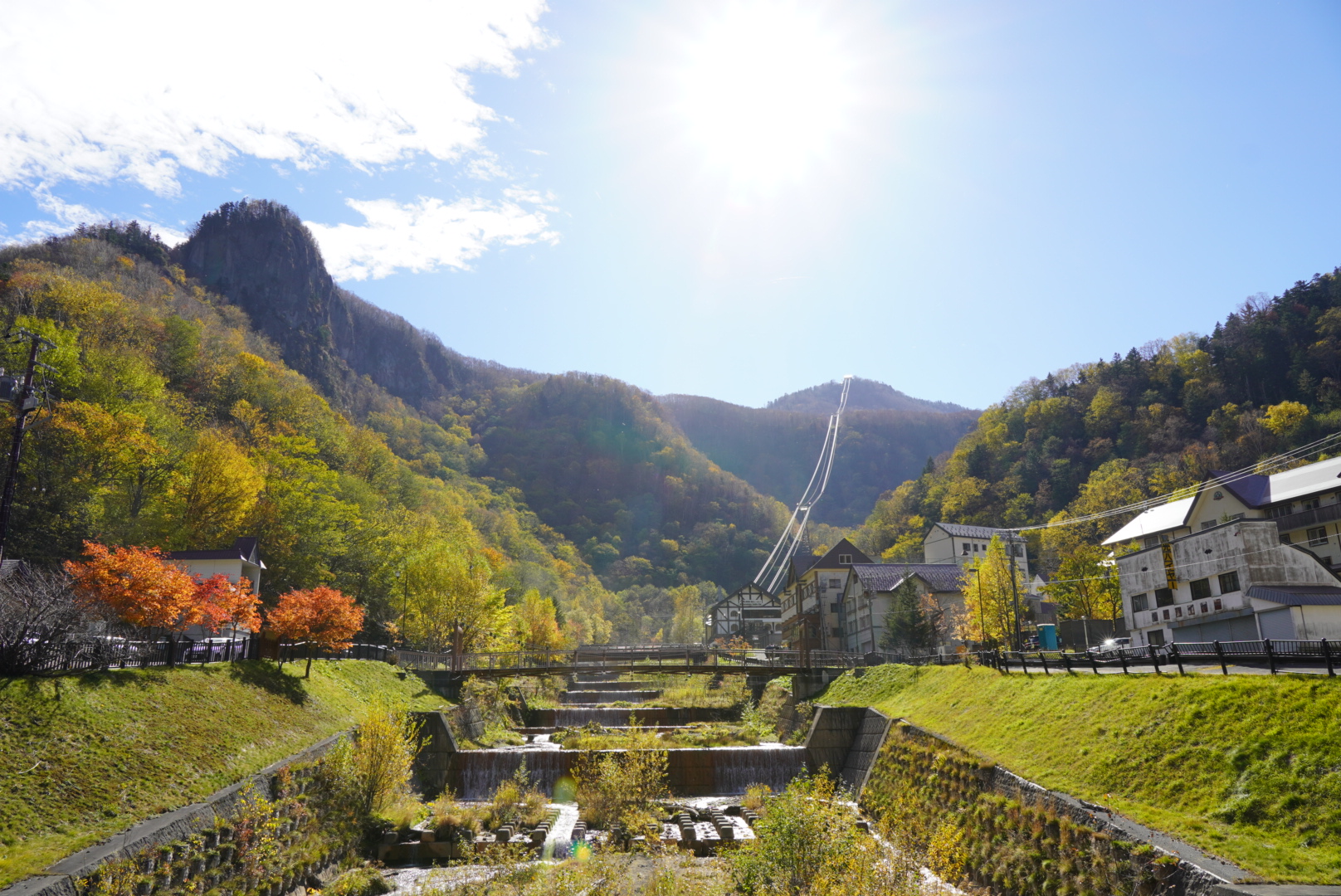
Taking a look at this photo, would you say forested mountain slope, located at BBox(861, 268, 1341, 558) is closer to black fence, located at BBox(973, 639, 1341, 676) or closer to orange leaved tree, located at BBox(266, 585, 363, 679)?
black fence, located at BBox(973, 639, 1341, 676)

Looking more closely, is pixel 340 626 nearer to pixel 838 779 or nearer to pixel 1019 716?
pixel 838 779

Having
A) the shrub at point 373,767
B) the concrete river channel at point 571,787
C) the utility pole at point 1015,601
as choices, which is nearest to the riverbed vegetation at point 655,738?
the concrete river channel at point 571,787

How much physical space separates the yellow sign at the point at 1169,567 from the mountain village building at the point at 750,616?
69966mm

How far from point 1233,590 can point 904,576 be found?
3087 centimetres

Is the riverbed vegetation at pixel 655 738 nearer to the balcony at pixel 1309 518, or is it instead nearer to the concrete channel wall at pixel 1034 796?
the concrete channel wall at pixel 1034 796

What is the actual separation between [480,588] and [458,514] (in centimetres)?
4195

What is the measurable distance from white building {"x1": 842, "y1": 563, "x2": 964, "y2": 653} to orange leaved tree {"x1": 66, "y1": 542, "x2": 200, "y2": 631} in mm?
50713

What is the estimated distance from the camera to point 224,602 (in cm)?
2822

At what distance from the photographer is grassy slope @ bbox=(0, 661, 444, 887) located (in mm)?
14953

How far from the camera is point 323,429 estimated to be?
286 ft

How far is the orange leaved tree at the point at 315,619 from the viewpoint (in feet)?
109

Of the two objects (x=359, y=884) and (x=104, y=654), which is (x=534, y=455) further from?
(x=359, y=884)

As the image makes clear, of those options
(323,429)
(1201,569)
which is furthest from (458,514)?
(1201,569)

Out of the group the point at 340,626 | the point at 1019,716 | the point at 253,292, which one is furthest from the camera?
the point at 253,292
